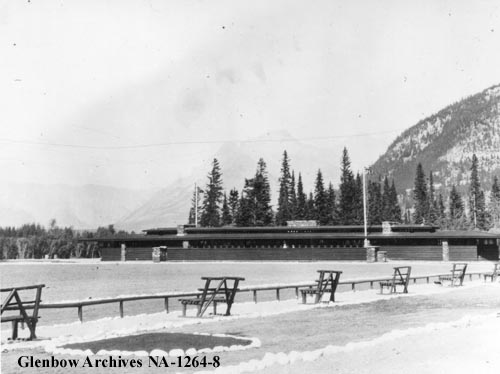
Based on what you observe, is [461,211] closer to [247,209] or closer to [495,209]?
[495,209]

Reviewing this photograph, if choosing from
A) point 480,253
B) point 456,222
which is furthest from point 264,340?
point 456,222

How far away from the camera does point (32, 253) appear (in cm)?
12606

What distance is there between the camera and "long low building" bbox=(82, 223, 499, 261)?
5672 centimetres

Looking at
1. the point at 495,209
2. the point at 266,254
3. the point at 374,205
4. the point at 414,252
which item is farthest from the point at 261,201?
the point at 495,209

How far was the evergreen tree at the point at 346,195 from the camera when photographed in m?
A: 110

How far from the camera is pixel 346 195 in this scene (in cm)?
11219

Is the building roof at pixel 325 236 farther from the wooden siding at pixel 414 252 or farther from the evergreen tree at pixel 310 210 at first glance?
the evergreen tree at pixel 310 210

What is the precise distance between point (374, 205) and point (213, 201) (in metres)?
35.9

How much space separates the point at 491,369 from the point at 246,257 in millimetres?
56433

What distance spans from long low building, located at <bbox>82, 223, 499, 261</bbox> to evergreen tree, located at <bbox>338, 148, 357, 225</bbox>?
3721cm

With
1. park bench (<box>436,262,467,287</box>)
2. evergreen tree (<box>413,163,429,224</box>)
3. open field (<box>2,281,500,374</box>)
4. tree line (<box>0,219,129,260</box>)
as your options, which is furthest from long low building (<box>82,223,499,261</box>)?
evergreen tree (<box>413,163,429,224</box>)

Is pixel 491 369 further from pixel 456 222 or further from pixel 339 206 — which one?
pixel 456 222

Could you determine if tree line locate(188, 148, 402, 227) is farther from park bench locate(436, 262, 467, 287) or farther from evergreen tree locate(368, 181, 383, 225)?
park bench locate(436, 262, 467, 287)

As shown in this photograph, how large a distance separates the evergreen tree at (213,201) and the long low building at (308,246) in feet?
113
